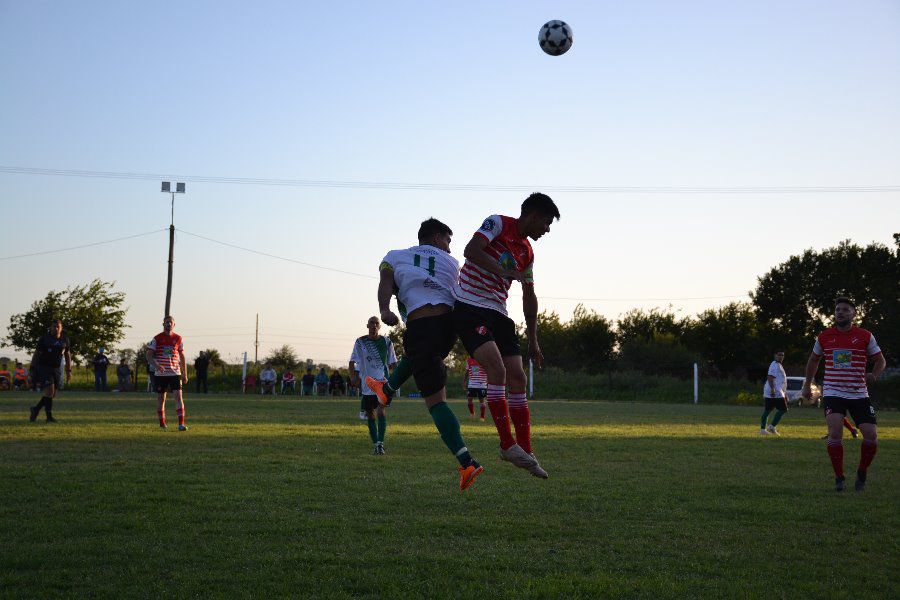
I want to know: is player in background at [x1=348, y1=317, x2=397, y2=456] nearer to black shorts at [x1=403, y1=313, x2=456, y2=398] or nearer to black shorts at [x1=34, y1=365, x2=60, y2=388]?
black shorts at [x1=403, y1=313, x2=456, y2=398]

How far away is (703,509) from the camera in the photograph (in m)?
9.42

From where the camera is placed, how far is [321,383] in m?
50.8

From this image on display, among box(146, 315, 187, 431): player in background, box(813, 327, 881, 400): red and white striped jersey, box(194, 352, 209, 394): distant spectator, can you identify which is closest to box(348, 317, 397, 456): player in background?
box(146, 315, 187, 431): player in background

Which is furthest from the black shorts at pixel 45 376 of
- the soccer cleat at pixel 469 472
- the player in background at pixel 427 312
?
the soccer cleat at pixel 469 472

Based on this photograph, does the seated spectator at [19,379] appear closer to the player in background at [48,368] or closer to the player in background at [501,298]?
the player in background at [48,368]

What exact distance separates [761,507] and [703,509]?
2.46 ft

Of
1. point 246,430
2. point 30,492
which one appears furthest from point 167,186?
point 30,492

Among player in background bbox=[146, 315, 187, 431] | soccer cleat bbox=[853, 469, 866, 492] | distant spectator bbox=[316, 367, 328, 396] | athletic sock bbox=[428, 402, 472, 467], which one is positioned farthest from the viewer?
distant spectator bbox=[316, 367, 328, 396]

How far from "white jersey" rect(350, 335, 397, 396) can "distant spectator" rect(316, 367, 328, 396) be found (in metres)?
35.9

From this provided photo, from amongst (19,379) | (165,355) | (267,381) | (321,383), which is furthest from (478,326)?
(19,379)

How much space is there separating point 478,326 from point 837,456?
7.53 m

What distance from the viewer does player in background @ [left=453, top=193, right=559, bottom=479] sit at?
269 inches

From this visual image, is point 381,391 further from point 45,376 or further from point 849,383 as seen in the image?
point 45,376

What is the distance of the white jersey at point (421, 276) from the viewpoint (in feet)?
23.1
